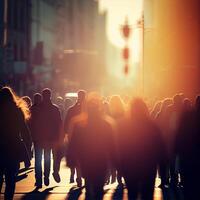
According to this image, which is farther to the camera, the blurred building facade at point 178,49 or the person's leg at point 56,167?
the blurred building facade at point 178,49

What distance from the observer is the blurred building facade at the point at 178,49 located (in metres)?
76.5

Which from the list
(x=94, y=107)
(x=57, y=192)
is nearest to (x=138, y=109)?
(x=94, y=107)

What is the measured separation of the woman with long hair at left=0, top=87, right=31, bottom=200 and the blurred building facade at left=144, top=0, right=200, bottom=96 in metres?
59.8

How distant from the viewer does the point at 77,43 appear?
184625 mm

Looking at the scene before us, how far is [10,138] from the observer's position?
12094mm

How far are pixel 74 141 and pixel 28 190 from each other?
4.97 m

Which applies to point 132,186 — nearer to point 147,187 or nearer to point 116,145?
point 147,187

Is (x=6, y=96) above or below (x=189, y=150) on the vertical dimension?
above

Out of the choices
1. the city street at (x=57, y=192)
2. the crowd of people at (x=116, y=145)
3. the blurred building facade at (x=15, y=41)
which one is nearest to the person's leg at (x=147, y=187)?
the crowd of people at (x=116, y=145)

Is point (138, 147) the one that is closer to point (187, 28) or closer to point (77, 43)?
point (187, 28)

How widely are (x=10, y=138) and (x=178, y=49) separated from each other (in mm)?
73140

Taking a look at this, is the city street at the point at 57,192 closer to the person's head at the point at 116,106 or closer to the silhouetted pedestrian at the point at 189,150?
the silhouetted pedestrian at the point at 189,150

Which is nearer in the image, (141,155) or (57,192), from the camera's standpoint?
(141,155)

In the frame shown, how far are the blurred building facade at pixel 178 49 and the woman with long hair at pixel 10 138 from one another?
5981 cm
